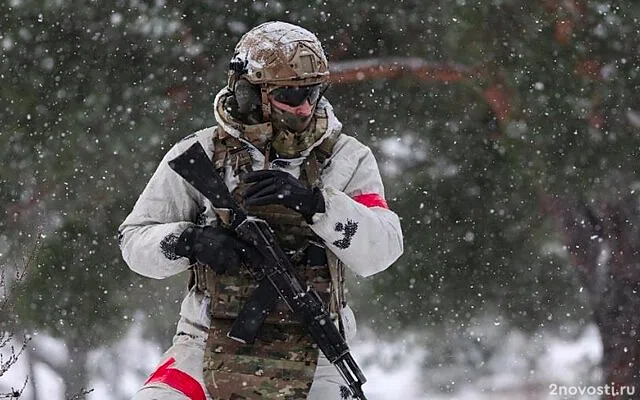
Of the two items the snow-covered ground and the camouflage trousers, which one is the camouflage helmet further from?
the snow-covered ground

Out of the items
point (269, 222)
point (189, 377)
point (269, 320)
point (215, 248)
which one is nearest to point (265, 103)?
point (269, 222)

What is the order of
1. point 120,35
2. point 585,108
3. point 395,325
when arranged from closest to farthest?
point 585,108, point 120,35, point 395,325

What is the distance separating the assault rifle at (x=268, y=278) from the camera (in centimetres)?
261

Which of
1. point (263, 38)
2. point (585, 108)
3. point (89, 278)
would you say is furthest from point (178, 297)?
point (263, 38)

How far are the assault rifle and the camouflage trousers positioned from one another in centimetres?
10

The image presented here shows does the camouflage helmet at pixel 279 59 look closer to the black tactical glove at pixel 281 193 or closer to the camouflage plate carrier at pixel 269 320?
the camouflage plate carrier at pixel 269 320

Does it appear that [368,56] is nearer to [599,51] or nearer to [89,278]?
[599,51]

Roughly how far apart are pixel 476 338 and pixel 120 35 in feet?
12.8

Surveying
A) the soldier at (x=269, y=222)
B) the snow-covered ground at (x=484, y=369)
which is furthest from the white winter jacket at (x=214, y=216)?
the snow-covered ground at (x=484, y=369)

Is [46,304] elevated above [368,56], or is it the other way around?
[368,56]

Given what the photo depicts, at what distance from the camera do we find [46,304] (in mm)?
8594

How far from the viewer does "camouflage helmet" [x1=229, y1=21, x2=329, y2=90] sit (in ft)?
8.96

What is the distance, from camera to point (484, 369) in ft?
33.3

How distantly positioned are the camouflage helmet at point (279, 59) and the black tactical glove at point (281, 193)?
0.30 meters
